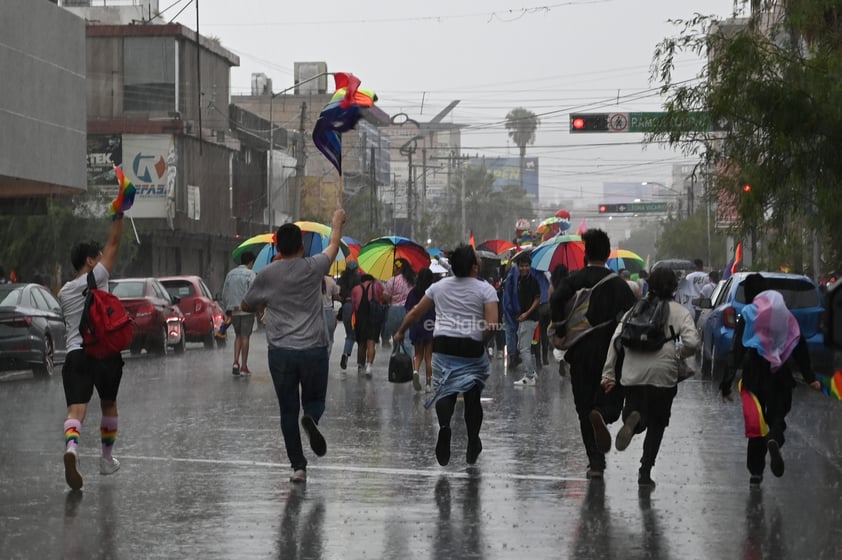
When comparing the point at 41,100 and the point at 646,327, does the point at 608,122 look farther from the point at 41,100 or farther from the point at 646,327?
the point at 646,327

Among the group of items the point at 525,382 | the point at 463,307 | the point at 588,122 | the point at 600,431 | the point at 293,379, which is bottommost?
the point at 525,382

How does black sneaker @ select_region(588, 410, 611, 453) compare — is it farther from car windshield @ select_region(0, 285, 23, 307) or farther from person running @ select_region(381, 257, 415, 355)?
car windshield @ select_region(0, 285, 23, 307)

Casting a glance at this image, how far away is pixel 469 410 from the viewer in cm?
1201

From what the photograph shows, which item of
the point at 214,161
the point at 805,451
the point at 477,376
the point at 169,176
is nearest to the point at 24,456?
the point at 477,376

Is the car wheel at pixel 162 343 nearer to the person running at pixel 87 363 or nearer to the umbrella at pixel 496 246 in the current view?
the umbrella at pixel 496 246

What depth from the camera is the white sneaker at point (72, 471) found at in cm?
1058

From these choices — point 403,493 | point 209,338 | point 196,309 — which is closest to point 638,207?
point 209,338

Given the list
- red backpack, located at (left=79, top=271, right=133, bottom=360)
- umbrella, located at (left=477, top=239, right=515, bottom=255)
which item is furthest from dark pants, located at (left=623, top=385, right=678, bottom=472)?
umbrella, located at (left=477, top=239, right=515, bottom=255)

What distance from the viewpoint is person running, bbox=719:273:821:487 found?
11.3 m

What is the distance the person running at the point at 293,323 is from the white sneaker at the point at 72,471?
144 cm

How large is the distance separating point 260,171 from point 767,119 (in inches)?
2201

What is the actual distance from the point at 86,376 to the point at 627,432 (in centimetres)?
389

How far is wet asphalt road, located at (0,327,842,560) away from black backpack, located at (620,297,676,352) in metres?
1.01

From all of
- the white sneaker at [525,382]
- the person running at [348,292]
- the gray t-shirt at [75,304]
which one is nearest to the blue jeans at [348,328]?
the person running at [348,292]
